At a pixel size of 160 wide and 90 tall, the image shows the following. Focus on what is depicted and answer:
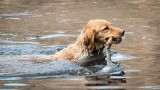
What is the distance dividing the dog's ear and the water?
1.47ft

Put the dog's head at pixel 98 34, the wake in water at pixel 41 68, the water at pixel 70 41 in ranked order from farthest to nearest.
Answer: the dog's head at pixel 98 34, the wake in water at pixel 41 68, the water at pixel 70 41

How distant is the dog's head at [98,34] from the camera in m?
9.54

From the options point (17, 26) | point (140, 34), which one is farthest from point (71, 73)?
point (17, 26)

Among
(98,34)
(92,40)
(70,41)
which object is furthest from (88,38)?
(70,41)

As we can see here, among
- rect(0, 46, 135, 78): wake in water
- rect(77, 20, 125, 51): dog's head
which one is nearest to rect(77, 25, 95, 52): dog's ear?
rect(77, 20, 125, 51): dog's head

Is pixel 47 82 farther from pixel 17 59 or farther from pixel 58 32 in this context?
pixel 58 32

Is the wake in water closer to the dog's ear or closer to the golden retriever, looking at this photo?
the golden retriever

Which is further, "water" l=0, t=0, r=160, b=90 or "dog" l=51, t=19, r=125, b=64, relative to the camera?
"dog" l=51, t=19, r=125, b=64

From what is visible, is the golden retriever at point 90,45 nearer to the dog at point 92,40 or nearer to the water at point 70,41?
the dog at point 92,40

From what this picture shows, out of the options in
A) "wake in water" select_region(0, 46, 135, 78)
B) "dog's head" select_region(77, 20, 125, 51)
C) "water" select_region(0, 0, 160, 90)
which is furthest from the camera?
"dog's head" select_region(77, 20, 125, 51)

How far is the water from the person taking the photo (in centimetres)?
826

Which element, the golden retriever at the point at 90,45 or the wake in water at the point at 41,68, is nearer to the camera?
the wake in water at the point at 41,68

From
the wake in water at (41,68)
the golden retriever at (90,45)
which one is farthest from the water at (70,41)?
the golden retriever at (90,45)

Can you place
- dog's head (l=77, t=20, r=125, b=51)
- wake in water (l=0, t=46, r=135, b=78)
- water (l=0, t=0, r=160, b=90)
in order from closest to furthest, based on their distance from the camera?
water (l=0, t=0, r=160, b=90), wake in water (l=0, t=46, r=135, b=78), dog's head (l=77, t=20, r=125, b=51)
